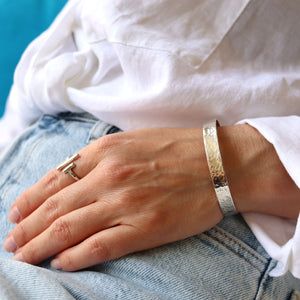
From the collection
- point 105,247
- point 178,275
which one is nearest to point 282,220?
point 178,275

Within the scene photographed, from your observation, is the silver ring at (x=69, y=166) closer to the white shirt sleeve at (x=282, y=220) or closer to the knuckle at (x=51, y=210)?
the knuckle at (x=51, y=210)

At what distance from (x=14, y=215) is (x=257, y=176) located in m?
0.49

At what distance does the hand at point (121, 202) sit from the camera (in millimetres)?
581

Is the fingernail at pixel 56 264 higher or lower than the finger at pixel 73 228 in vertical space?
lower

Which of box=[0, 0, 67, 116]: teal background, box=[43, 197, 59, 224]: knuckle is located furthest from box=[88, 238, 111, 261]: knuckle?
box=[0, 0, 67, 116]: teal background

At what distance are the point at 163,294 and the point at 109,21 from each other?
53cm

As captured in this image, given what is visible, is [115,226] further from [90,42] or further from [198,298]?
[90,42]

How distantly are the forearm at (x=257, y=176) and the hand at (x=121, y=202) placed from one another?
47 millimetres

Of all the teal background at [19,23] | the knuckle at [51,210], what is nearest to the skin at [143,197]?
the knuckle at [51,210]

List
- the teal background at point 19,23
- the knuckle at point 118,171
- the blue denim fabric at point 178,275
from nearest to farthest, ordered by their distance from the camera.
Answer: the blue denim fabric at point 178,275 < the knuckle at point 118,171 < the teal background at point 19,23

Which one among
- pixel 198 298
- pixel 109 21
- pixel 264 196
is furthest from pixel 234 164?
pixel 109 21

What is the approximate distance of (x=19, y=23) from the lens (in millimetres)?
973

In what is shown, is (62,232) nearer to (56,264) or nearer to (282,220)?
(56,264)

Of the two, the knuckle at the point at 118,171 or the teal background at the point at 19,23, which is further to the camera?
the teal background at the point at 19,23
